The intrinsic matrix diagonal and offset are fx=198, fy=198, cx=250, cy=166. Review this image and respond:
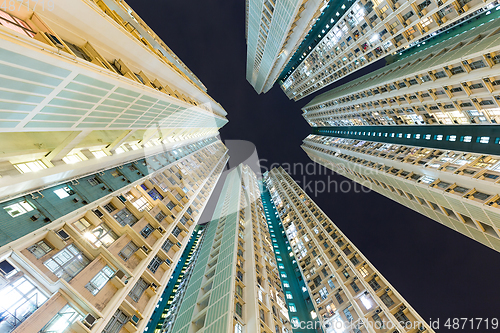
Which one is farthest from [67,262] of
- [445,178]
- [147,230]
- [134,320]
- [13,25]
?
[445,178]

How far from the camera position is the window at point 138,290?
1934cm

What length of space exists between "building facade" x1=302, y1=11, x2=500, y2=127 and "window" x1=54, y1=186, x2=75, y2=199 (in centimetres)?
5387

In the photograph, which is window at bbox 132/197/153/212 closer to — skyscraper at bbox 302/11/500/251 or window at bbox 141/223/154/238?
window at bbox 141/223/154/238

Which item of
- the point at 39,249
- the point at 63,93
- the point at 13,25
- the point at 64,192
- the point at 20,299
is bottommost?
the point at 20,299

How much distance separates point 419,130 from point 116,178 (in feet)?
226

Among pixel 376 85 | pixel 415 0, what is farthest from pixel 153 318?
pixel 415 0

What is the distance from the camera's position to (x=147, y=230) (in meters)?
24.8

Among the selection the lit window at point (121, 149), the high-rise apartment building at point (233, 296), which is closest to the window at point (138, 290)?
the high-rise apartment building at point (233, 296)

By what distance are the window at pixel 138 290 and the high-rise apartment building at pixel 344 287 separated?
30123 millimetres

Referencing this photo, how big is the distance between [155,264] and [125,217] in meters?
6.72

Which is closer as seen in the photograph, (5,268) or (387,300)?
(5,268)

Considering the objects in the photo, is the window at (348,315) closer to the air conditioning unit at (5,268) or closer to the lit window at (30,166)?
the air conditioning unit at (5,268)

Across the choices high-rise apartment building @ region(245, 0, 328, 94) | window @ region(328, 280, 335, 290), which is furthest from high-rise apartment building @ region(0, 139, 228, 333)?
high-rise apartment building @ region(245, 0, 328, 94)

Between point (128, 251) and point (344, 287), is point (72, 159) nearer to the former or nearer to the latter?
point (128, 251)
